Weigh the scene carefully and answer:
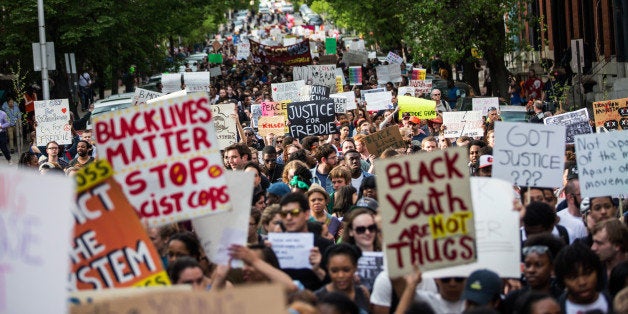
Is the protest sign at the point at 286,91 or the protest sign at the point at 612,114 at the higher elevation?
the protest sign at the point at 286,91

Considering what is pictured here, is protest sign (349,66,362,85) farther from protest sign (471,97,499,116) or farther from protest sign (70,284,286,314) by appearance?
protest sign (70,284,286,314)

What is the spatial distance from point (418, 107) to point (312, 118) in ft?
9.80

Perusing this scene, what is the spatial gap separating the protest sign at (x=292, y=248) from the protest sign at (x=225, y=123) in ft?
34.4

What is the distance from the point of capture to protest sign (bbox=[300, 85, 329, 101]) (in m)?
25.2

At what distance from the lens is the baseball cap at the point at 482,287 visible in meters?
7.46

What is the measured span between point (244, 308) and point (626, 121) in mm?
13417

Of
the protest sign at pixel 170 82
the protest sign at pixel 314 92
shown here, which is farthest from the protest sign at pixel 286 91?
the protest sign at pixel 170 82

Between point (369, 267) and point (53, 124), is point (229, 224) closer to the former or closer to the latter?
point (369, 267)

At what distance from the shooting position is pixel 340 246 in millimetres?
8273

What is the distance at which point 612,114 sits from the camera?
59.8ft

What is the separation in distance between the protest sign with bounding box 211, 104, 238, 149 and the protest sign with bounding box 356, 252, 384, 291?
10.7 metres

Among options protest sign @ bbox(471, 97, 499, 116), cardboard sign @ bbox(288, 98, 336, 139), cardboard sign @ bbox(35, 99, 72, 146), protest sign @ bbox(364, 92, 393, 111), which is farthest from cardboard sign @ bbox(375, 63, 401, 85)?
cardboard sign @ bbox(288, 98, 336, 139)

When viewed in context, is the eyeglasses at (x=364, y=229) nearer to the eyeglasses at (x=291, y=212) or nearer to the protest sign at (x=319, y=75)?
the eyeglasses at (x=291, y=212)

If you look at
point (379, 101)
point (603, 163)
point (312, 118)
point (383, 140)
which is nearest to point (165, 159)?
point (603, 163)
